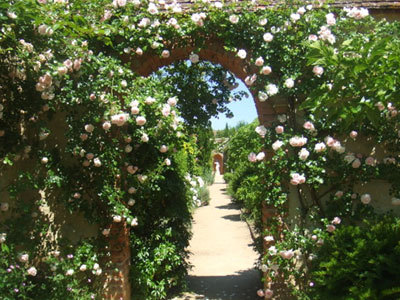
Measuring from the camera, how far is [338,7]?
5.23 m

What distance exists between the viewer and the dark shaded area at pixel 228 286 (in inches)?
254

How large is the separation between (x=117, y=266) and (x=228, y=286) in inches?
101

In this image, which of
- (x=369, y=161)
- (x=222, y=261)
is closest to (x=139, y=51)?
(x=369, y=161)

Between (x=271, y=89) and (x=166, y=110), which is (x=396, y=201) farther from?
(x=166, y=110)

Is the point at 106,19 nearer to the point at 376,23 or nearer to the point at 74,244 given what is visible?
the point at 74,244

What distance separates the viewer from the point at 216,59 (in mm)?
5496

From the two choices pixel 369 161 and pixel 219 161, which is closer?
pixel 369 161

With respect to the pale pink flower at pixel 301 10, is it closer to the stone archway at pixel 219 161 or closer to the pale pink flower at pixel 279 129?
the pale pink flower at pixel 279 129

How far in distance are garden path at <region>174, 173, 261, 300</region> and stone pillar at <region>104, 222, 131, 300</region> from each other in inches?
60.6

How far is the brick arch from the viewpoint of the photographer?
521cm

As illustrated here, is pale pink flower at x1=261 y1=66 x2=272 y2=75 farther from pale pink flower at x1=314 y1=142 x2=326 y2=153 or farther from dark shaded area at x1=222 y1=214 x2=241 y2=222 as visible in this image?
dark shaded area at x1=222 y1=214 x2=241 y2=222

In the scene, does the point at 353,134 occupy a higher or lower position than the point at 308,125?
lower

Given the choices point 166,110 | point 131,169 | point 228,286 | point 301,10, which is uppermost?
point 301,10

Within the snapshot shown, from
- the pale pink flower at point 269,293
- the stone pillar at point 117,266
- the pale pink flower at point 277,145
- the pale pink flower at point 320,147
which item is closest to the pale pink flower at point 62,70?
the stone pillar at point 117,266
